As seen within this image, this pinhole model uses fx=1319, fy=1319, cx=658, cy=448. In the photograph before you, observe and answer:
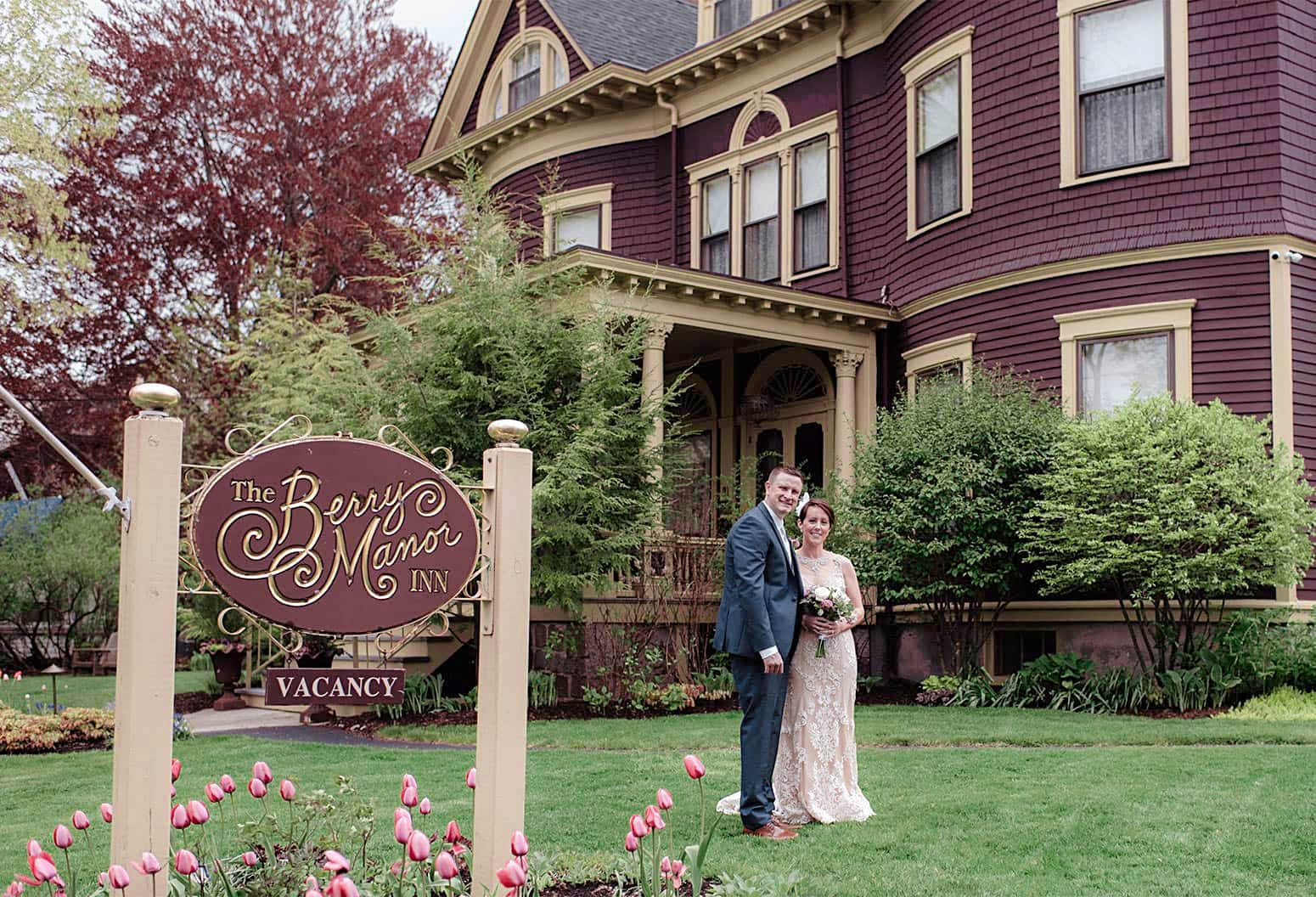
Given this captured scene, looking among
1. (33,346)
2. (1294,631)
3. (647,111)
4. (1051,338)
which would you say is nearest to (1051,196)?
(1051,338)

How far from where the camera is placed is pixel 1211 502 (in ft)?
38.7

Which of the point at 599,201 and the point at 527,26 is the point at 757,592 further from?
the point at 527,26

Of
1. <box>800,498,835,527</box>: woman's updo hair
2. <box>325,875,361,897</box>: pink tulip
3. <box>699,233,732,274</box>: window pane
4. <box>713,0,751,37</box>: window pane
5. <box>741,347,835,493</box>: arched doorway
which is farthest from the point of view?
<box>713,0,751,37</box>: window pane

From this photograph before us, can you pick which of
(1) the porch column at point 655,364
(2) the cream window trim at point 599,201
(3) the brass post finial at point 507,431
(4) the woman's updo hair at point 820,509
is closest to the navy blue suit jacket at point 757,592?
(4) the woman's updo hair at point 820,509

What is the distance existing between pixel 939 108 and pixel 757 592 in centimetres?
1089

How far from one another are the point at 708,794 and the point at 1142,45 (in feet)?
33.3

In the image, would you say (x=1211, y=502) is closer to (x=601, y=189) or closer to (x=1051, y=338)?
(x=1051, y=338)

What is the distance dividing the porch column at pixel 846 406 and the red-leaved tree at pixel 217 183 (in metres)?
12.1

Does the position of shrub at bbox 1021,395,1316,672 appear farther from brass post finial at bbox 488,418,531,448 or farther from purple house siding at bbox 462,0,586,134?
purple house siding at bbox 462,0,586,134

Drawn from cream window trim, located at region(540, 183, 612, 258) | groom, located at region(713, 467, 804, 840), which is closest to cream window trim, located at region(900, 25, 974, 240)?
cream window trim, located at region(540, 183, 612, 258)

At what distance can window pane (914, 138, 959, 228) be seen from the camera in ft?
51.3

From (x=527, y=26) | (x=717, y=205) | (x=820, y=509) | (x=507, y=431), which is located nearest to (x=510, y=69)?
(x=527, y=26)

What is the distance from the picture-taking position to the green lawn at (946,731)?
9734mm

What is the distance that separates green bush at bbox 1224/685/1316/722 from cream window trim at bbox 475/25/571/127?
13972 mm
